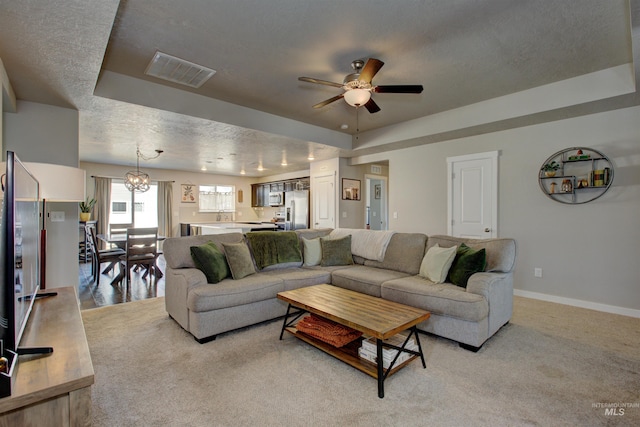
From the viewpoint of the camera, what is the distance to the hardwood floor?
12.9ft

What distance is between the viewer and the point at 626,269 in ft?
11.5

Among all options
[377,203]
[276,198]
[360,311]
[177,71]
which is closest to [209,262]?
[360,311]

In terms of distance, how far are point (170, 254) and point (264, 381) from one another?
1.72 metres

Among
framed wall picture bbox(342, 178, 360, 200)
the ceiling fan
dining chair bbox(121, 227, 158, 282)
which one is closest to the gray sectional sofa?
the ceiling fan

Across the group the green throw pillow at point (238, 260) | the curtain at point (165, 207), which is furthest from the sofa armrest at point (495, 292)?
the curtain at point (165, 207)

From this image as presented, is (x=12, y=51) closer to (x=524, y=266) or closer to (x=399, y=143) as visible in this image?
(x=399, y=143)

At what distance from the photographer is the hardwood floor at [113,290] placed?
3.93 m

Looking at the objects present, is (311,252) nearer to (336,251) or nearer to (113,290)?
(336,251)

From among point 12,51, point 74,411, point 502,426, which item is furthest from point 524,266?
point 12,51

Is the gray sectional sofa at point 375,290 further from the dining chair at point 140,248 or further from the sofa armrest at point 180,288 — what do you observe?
the dining chair at point 140,248

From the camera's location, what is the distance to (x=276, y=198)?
9102 mm

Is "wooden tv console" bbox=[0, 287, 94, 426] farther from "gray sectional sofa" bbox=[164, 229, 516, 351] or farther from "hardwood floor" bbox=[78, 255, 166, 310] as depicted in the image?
"hardwood floor" bbox=[78, 255, 166, 310]

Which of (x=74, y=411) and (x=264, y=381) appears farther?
(x=264, y=381)

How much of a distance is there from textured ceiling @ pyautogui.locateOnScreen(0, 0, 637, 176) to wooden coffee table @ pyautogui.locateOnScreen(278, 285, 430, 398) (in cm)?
224
